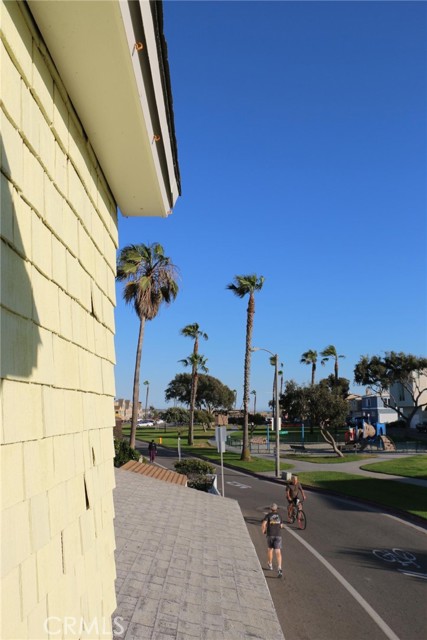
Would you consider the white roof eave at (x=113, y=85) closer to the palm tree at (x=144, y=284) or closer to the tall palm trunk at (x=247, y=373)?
the palm tree at (x=144, y=284)

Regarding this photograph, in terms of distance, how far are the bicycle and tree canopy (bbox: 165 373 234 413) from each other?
88670 mm

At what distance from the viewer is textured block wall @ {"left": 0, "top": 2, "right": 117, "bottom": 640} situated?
6.89 ft

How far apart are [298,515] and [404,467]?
1950 cm

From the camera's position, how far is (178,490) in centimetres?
1725

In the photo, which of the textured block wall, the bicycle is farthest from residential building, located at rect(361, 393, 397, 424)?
the textured block wall

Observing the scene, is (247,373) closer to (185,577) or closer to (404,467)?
(404,467)

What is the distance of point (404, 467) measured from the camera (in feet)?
107

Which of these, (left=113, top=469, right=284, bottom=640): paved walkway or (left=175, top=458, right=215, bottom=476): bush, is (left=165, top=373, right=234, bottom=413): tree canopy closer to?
(left=175, top=458, right=215, bottom=476): bush

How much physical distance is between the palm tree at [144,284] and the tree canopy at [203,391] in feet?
241

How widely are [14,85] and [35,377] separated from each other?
4.33 ft

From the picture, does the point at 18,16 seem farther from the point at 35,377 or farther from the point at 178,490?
the point at 178,490

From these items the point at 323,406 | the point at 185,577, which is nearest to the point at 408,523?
the point at 185,577

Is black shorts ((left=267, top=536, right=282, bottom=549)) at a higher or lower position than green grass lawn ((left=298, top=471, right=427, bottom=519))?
higher

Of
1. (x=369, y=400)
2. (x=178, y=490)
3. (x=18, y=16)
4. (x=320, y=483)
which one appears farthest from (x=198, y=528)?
(x=369, y=400)
